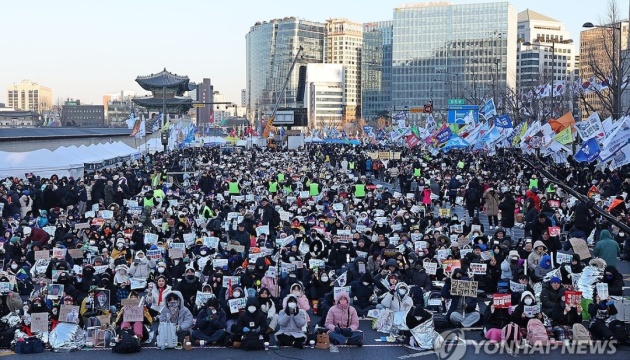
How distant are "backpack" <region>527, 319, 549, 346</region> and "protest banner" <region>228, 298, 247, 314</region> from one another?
4.30 metres

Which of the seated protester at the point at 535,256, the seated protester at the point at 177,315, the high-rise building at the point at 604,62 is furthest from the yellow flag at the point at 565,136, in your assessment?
the seated protester at the point at 177,315

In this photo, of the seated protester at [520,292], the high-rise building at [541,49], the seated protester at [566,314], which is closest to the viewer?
the seated protester at [566,314]

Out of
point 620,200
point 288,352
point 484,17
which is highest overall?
point 484,17

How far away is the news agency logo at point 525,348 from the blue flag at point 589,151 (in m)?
15.8

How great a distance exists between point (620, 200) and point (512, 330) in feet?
34.9

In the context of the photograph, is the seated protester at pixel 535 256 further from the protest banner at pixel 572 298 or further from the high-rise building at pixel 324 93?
the high-rise building at pixel 324 93

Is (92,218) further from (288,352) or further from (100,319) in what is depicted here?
(288,352)

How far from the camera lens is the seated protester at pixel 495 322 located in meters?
12.7

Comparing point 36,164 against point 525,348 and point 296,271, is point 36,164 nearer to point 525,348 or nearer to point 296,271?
point 296,271

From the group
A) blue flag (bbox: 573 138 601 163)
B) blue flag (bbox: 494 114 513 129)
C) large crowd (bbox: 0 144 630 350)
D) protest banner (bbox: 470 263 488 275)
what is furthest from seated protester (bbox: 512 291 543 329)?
blue flag (bbox: 494 114 513 129)

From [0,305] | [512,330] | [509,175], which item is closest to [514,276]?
[512,330]

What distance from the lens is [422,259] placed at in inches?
653

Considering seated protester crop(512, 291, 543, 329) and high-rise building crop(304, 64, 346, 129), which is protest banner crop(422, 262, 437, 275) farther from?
high-rise building crop(304, 64, 346, 129)

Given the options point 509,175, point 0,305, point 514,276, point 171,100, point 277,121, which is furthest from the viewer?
point 171,100
